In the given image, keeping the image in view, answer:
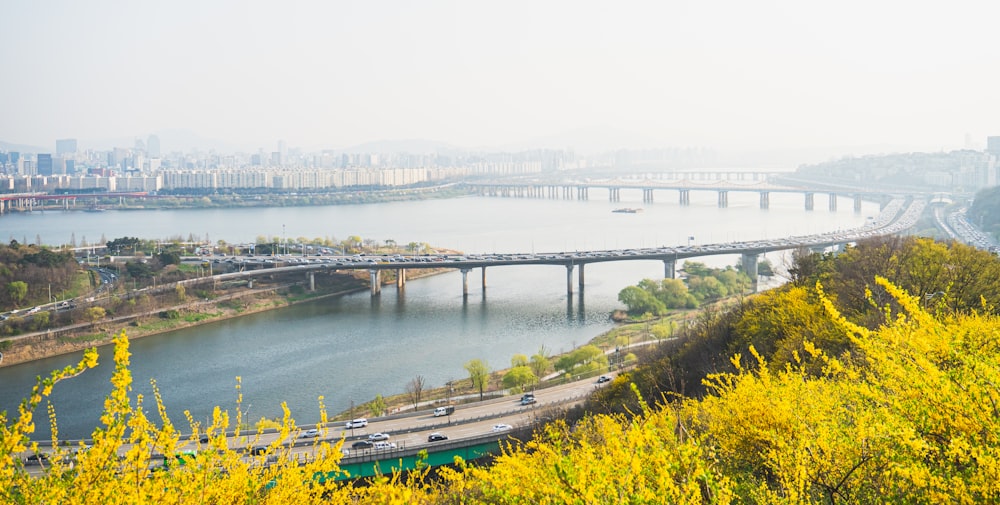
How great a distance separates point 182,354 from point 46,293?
2517 mm

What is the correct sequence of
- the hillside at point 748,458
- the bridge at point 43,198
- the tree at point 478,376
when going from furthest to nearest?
the bridge at point 43,198 < the tree at point 478,376 < the hillside at point 748,458

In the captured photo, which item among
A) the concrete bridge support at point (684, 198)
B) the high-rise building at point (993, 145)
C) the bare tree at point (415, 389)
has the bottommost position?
the bare tree at point (415, 389)

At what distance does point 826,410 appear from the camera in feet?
5.66

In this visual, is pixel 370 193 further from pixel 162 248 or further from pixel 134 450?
pixel 134 450

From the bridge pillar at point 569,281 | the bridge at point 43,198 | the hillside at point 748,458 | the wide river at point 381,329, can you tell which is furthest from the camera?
the bridge at point 43,198

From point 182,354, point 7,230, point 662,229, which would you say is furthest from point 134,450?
point 7,230

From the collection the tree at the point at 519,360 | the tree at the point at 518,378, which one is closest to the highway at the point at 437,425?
the tree at the point at 518,378

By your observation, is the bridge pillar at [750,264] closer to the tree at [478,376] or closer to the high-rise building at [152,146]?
the tree at [478,376]

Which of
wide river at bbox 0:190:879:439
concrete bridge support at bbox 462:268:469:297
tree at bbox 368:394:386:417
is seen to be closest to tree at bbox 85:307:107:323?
wide river at bbox 0:190:879:439

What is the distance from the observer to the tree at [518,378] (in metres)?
5.43

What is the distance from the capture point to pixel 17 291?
7.82m

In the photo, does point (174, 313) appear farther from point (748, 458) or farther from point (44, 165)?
point (44, 165)

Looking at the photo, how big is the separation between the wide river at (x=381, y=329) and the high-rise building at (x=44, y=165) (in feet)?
60.1

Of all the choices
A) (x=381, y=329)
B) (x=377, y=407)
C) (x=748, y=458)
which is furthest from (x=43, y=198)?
(x=748, y=458)
